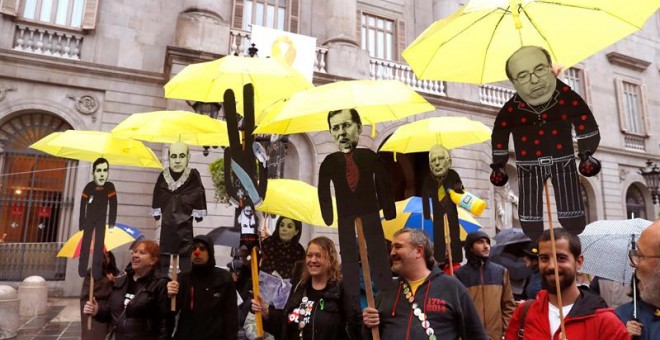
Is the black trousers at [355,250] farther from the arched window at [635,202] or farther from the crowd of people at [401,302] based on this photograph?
the arched window at [635,202]

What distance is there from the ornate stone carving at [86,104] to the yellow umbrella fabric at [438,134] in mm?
A: 10152

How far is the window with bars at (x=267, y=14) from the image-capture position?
14.8 meters

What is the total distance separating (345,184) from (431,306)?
109cm

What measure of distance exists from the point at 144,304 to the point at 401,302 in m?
2.49

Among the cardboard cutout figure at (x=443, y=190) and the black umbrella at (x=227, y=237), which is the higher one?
the cardboard cutout figure at (x=443, y=190)

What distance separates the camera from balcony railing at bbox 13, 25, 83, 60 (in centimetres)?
1218

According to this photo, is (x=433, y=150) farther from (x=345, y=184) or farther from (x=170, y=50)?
(x=170, y=50)

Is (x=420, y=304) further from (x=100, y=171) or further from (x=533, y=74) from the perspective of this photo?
(x=100, y=171)

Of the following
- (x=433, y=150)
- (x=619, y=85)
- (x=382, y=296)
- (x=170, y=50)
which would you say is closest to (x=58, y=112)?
(x=170, y=50)

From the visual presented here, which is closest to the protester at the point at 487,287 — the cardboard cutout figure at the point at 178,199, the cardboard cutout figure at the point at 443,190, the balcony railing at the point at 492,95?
the cardboard cutout figure at the point at 443,190

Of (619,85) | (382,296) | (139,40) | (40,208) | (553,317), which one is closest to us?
(553,317)

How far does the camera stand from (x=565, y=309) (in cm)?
273

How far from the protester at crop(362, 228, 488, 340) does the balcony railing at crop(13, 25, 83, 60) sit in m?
12.8

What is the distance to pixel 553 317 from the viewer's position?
2.76 meters
